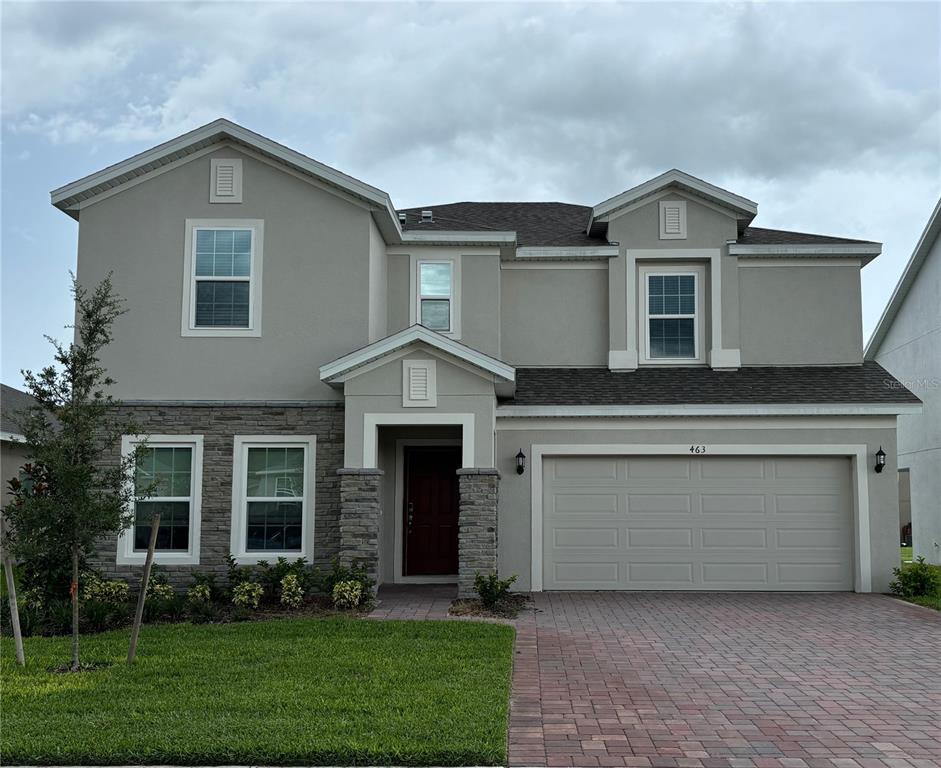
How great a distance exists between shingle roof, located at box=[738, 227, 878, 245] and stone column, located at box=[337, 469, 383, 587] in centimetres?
812

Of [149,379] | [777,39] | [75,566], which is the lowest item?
[75,566]

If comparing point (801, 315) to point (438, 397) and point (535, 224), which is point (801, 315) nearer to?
point (535, 224)

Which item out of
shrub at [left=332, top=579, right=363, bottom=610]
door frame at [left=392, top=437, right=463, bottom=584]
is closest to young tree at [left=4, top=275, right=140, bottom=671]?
shrub at [left=332, top=579, right=363, bottom=610]

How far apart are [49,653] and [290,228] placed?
718cm

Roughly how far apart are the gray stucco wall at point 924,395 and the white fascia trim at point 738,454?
4387mm

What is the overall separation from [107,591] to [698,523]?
9060 mm

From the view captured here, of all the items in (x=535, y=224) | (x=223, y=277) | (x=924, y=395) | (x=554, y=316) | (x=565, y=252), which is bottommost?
(x=924, y=395)

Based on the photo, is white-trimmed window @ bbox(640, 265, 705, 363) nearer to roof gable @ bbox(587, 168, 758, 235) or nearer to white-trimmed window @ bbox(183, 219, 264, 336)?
roof gable @ bbox(587, 168, 758, 235)

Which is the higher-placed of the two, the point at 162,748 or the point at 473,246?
the point at 473,246

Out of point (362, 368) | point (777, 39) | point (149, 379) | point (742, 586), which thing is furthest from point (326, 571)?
point (777, 39)

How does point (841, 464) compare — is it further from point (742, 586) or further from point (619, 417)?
point (619, 417)

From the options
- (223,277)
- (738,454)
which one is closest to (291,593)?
(223,277)

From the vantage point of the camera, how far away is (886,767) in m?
5.94

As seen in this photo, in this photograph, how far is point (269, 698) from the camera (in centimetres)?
738
